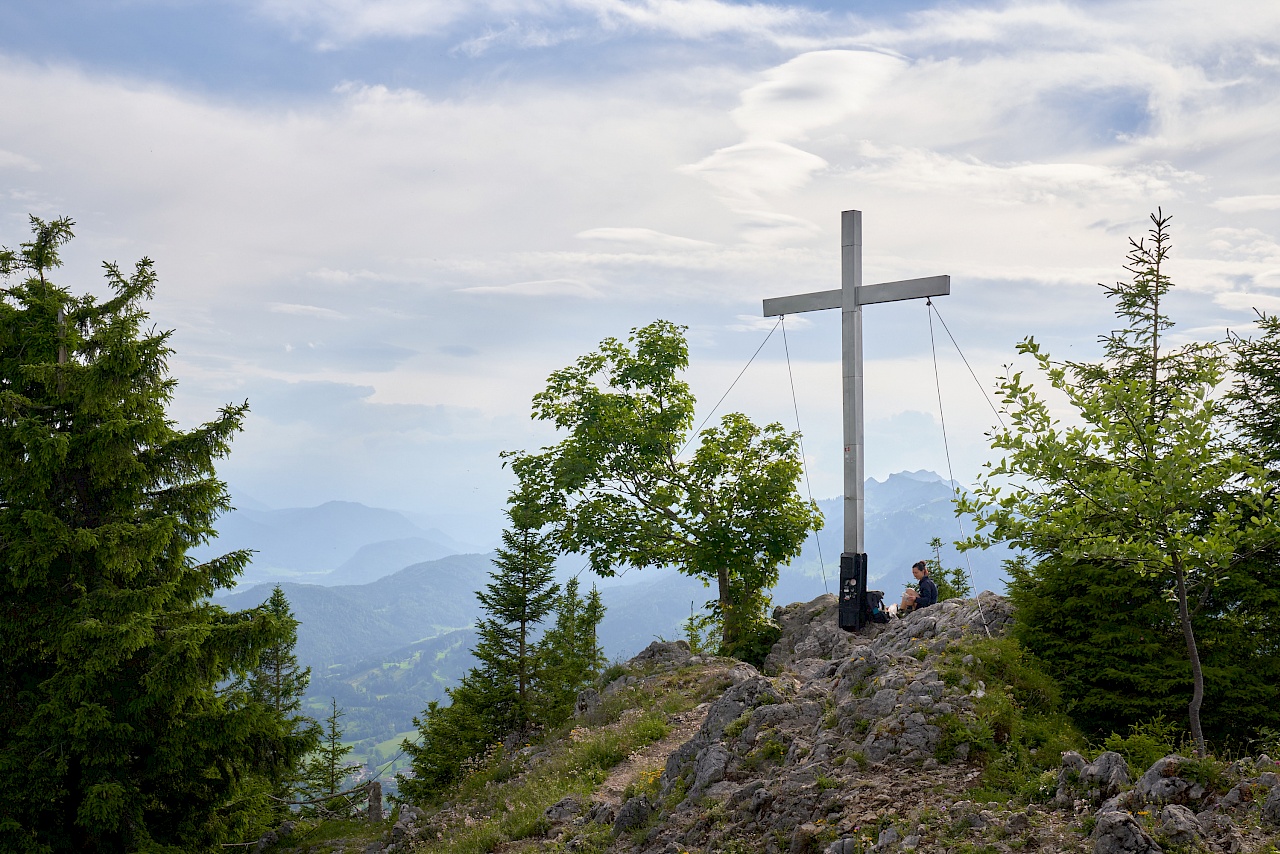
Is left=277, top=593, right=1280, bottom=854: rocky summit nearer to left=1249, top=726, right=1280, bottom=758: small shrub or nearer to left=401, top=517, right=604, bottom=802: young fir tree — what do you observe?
left=1249, top=726, right=1280, bottom=758: small shrub

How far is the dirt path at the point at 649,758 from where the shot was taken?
566 inches

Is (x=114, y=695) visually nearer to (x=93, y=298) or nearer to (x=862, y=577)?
(x=93, y=298)

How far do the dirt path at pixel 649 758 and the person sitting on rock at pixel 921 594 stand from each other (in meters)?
6.32

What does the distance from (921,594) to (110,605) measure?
17.8m

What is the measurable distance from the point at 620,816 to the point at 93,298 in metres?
16.2

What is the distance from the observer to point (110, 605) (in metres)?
16.1

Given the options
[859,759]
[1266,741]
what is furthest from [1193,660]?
[859,759]

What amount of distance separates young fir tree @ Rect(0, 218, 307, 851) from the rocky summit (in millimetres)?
4556

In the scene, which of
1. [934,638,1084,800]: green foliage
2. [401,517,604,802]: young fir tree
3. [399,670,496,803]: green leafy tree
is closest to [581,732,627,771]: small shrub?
[401,517,604,802]: young fir tree

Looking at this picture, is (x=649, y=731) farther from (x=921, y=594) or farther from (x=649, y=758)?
(x=921, y=594)

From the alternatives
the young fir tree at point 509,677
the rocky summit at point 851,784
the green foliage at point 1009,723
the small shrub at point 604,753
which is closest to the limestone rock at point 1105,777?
the rocky summit at point 851,784

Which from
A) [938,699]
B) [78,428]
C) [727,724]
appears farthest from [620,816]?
[78,428]

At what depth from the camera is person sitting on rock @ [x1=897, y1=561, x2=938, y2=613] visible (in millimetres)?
20312

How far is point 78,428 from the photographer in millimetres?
17016
